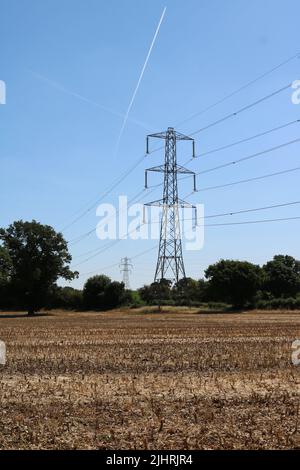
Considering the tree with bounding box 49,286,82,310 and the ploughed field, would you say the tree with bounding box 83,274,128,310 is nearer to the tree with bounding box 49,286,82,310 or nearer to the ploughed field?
the tree with bounding box 49,286,82,310

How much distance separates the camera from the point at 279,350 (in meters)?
25.5

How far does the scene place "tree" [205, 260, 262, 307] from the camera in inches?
4338

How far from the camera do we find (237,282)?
110438 millimetres

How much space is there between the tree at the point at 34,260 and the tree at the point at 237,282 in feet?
92.4

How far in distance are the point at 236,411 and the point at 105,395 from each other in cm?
346

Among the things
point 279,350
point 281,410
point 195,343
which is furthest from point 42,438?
point 195,343

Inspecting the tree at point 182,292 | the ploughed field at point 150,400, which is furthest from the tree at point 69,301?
the ploughed field at point 150,400

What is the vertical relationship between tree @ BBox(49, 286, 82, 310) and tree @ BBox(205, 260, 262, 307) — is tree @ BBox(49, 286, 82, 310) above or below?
below

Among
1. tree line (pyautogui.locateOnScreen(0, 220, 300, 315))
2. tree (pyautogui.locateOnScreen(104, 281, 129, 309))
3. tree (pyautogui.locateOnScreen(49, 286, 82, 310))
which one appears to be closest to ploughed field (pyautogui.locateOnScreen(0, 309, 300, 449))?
tree line (pyautogui.locateOnScreen(0, 220, 300, 315))

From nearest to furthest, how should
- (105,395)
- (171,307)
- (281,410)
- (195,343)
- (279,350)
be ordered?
1. (281,410)
2. (105,395)
3. (279,350)
4. (195,343)
5. (171,307)

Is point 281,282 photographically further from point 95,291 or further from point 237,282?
point 95,291

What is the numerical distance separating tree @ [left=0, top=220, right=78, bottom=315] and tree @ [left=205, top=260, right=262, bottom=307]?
92.4 feet

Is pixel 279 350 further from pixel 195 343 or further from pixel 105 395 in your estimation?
pixel 105 395

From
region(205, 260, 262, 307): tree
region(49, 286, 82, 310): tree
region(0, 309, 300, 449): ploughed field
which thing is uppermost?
region(205, 260, 262, 307): tree
